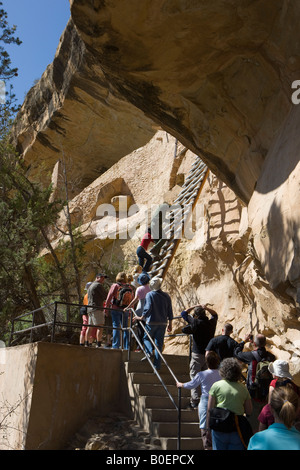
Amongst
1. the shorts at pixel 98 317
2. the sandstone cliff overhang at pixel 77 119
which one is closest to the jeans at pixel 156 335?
the shorts at pixel 98 317

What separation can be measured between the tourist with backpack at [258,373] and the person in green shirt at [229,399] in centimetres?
110

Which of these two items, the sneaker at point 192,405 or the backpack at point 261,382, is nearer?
the backpack at point 261,382

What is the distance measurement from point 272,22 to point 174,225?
620cm

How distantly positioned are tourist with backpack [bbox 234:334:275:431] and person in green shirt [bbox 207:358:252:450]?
110 centimetres

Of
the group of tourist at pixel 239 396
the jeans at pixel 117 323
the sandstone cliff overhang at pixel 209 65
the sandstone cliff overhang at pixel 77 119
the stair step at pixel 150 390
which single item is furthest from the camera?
the sandstone cliff overhang at pixel 77 119

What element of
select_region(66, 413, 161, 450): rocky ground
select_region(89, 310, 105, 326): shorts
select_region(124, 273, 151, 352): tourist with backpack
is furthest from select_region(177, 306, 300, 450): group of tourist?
select_region(89, 310, 105, 326): shorts

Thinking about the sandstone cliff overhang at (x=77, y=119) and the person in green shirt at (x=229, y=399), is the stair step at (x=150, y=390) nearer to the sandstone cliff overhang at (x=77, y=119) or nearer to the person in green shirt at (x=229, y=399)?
the person in green shirt at (x=229, y=399)

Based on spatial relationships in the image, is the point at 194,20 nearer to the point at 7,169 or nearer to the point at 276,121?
the point at 276,121

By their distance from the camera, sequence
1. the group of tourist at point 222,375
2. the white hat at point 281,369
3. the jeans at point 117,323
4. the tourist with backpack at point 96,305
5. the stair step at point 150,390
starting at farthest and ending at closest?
1. the tourist with backpack at point 96,305
2. the jeans at point 117,323
3. the stair step at point 150,390
4. the white hat at point 281,369
5. the group of tourist at point 222,375

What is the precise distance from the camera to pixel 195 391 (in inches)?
253

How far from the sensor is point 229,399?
4.32m

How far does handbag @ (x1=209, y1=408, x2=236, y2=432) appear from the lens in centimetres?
425

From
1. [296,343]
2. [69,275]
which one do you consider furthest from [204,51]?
[69,275]

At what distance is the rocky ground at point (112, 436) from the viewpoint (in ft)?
19.4
